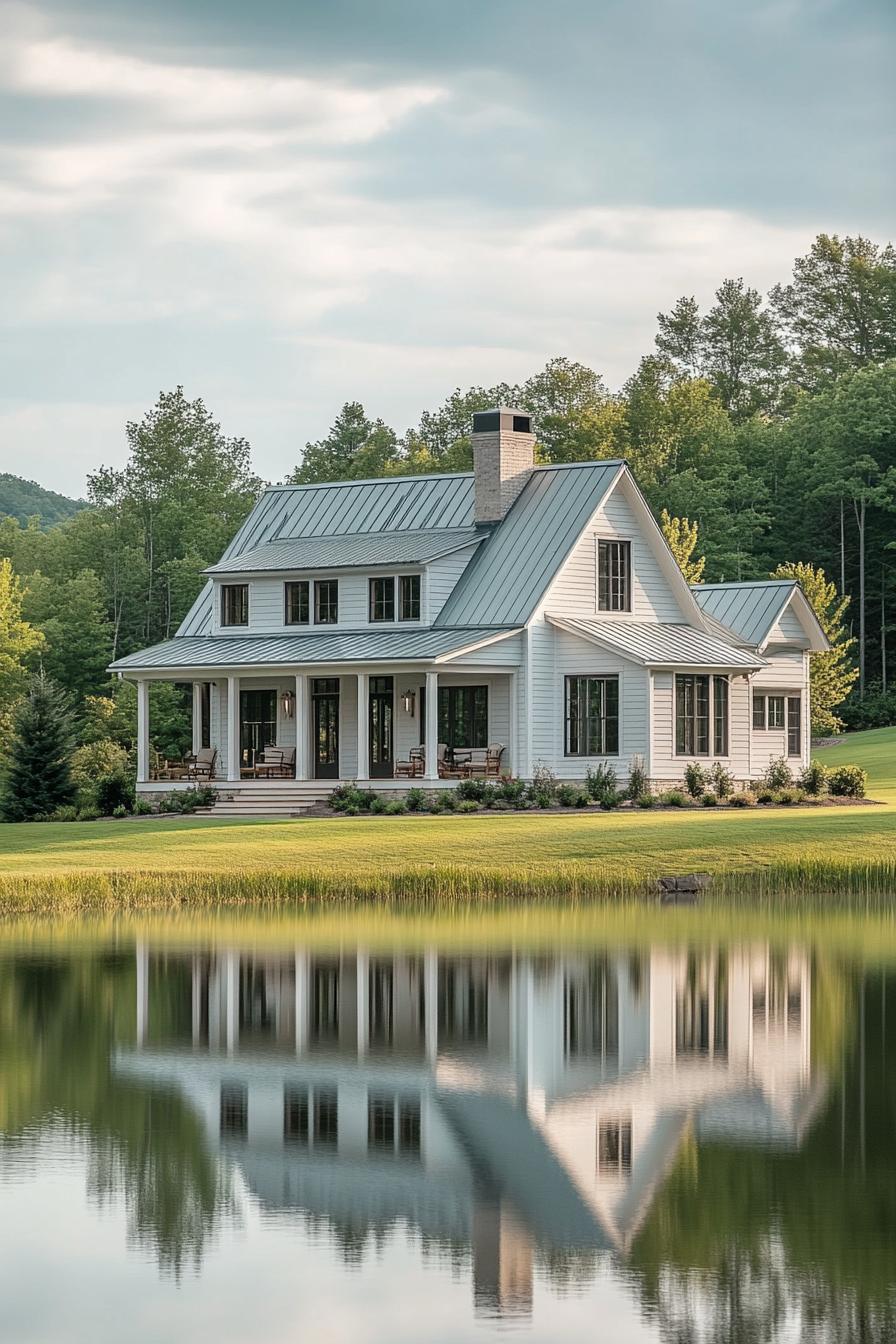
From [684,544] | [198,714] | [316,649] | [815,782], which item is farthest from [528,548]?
[684,544]

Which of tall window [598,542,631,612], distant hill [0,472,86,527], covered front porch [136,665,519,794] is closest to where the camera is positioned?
covered front porch [136,665,519,794]

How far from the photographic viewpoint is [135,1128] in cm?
1633

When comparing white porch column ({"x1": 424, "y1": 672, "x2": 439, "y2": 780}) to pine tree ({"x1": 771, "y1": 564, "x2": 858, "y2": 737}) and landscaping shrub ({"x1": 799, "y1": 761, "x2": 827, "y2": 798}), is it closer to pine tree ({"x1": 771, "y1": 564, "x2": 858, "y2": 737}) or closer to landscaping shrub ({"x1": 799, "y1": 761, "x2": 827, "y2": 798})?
landscaping shrub ({"x1": 799, "y1": 761, "x2": 827, "y2": 798})

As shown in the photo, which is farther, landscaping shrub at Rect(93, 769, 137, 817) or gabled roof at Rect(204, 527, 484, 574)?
gabled roof at Rect(204, 527, 484, 574)

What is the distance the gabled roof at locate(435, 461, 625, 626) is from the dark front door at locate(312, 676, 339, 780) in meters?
3.32

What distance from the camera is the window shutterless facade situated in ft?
164

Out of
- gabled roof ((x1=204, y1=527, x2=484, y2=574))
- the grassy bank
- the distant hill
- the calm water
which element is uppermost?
the distant hill

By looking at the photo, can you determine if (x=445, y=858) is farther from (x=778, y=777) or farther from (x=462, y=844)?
(x=778, y=777)

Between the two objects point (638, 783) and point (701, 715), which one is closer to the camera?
point (638, 783)

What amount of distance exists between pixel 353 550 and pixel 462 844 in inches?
686

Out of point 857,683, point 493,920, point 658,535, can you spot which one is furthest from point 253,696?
point 857,683

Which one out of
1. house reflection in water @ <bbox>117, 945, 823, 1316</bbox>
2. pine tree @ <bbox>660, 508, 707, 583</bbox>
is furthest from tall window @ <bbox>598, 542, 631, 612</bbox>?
house reflection in water @ <bbox>117, 945, 823, 1316</bbox>

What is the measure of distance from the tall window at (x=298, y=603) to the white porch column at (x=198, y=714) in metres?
3.15

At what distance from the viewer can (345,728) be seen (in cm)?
5222
